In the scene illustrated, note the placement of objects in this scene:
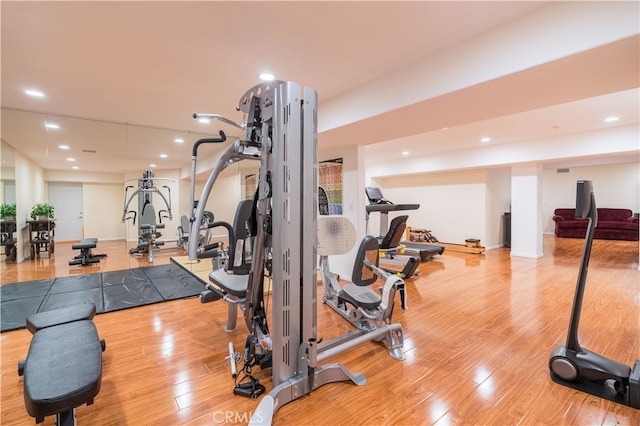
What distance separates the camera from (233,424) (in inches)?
62.2

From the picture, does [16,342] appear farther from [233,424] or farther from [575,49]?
[575,49]

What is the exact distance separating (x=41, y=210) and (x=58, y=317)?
376 cm

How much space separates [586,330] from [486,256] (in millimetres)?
3918

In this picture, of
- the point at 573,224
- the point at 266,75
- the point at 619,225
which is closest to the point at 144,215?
the point at 266,75

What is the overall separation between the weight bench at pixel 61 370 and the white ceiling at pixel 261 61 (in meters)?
2.08

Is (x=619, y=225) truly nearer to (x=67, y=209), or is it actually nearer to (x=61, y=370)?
(x=61, y=370)

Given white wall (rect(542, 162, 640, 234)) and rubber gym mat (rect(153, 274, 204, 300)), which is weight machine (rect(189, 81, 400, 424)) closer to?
rubber gym mat (rect(153, 274, 204, 300))

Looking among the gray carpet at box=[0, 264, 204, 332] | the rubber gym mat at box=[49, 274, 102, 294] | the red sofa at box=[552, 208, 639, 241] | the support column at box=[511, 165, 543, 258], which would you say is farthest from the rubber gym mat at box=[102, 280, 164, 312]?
the red sofa at box=[552, 208, 639, 241]

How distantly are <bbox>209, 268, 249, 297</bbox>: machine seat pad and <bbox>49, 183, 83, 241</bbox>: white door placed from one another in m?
4.08

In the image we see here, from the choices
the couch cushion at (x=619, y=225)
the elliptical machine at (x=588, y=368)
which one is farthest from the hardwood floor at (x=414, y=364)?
the couch cushion at (x=619, y=225)

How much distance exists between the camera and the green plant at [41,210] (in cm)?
463

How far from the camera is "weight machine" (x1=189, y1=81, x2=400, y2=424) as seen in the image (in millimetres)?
1705

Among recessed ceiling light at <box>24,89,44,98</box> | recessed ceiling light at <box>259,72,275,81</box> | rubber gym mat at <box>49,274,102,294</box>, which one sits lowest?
rubber gym mat at <box>49,274,102,294</box>

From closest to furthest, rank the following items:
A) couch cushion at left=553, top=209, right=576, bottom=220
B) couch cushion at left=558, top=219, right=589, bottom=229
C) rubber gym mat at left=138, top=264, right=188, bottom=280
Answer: rubber gym mat at left=138, top=264, right=188, bottom=280
couch cushion at left=558, top=219, right=589, bottom=229
couch cushion at left=553, top=209, right=576, bottom=220
